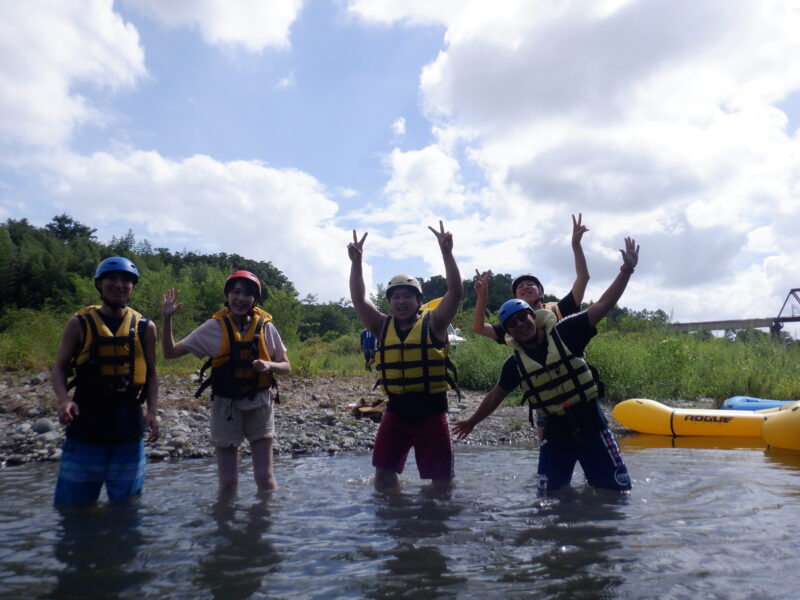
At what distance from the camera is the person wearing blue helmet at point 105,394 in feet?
14.0

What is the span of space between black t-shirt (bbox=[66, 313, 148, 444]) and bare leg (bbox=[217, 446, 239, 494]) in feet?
2.19

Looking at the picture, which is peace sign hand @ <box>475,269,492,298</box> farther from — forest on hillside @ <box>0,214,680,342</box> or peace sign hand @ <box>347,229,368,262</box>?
forest on hillside @ <box>0,214,680,342</box>

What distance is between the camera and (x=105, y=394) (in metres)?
4.33

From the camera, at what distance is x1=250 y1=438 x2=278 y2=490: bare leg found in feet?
16.1

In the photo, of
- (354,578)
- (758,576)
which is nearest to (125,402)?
(354,578)

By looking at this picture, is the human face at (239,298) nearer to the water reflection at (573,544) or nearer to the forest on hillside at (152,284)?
the water reflection at (573,544)

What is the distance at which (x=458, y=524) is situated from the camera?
4.59m

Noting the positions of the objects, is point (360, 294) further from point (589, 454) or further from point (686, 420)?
point (686, 420)

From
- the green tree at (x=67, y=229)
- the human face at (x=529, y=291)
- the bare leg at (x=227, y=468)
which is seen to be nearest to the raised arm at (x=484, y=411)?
the human face at (x=529, y=291)

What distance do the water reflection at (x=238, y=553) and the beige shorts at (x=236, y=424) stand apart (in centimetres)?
55

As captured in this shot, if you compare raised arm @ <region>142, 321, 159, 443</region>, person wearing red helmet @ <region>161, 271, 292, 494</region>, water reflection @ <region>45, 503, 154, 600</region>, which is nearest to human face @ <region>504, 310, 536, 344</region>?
person wearing red helmet @ <region>161, 271, 292, 494</region>

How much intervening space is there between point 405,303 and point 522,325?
97 centimetres

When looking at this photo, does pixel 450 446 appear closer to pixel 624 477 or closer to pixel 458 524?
pixel 458 524

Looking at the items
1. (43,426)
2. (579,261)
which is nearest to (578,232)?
(579,261)
